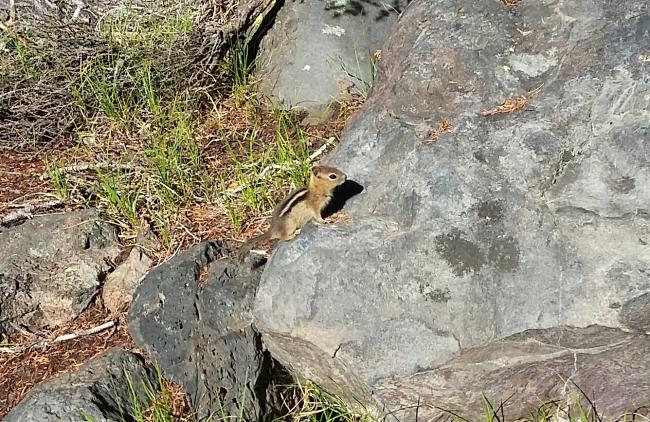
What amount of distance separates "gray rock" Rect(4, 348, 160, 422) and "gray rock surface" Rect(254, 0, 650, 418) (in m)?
0.71

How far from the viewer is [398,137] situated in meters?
4.20

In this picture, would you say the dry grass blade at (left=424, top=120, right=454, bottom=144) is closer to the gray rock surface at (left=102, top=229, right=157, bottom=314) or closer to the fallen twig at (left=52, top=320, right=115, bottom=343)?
the gray rock surface at (left=102, top=229, right=157, bottom=314)

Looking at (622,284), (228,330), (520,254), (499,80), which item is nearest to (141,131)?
(228,330)

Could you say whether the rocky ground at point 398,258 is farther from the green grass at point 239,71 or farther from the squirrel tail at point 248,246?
the green grass at point 239,71

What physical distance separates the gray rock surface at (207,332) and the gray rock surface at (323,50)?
2.22 m

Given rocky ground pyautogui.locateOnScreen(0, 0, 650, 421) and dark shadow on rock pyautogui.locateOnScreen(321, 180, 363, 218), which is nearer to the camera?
rocky ground pyautogui.locateOnScreen(0, 0, 650, 421)

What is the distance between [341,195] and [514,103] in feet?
3.23

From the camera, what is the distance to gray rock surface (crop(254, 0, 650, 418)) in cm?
345

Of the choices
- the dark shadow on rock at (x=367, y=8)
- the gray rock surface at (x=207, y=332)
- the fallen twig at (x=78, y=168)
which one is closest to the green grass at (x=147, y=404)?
the gray rock surface at (x=207, y=332)

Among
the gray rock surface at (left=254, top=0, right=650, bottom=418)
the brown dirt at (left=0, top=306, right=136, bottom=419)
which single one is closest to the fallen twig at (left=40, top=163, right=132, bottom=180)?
the brown dirt at (left=0, top=306, right=136, bottom=419)

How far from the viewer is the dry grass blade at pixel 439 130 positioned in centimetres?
403

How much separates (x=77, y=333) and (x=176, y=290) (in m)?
0.74

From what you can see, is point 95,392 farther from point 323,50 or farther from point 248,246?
point 323,50

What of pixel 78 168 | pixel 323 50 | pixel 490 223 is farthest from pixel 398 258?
→ pixel 323 50
